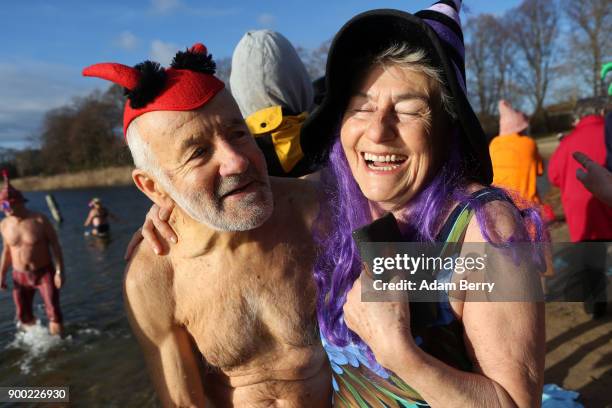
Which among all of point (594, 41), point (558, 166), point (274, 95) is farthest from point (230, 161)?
point (594, 41)

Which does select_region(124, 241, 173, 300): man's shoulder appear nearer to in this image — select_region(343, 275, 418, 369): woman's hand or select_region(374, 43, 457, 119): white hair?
select_region(343, 275, 418, 369): woman's hand

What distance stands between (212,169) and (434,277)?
3.21ft

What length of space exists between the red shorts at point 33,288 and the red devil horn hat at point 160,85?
634cm

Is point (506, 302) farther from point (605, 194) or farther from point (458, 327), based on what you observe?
point (605, 194)

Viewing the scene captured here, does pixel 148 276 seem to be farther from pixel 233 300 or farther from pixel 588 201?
pixel 588 201

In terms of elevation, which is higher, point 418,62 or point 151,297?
point 418,62

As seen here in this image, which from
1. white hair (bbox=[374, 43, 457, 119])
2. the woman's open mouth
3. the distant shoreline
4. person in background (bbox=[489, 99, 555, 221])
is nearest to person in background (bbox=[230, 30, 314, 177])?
the woman's open mouth

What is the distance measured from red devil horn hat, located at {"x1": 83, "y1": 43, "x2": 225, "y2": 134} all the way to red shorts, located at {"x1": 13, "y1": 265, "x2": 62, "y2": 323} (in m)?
6.34

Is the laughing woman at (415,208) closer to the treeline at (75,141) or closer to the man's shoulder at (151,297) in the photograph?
the man's shoulder at (151,297)

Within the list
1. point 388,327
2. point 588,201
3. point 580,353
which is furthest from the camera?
point 588,201

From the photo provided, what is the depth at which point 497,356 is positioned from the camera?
1.13 m

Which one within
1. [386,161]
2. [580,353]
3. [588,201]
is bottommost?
[580,353]

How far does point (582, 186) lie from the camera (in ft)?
14.5

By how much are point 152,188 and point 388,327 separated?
134cm
